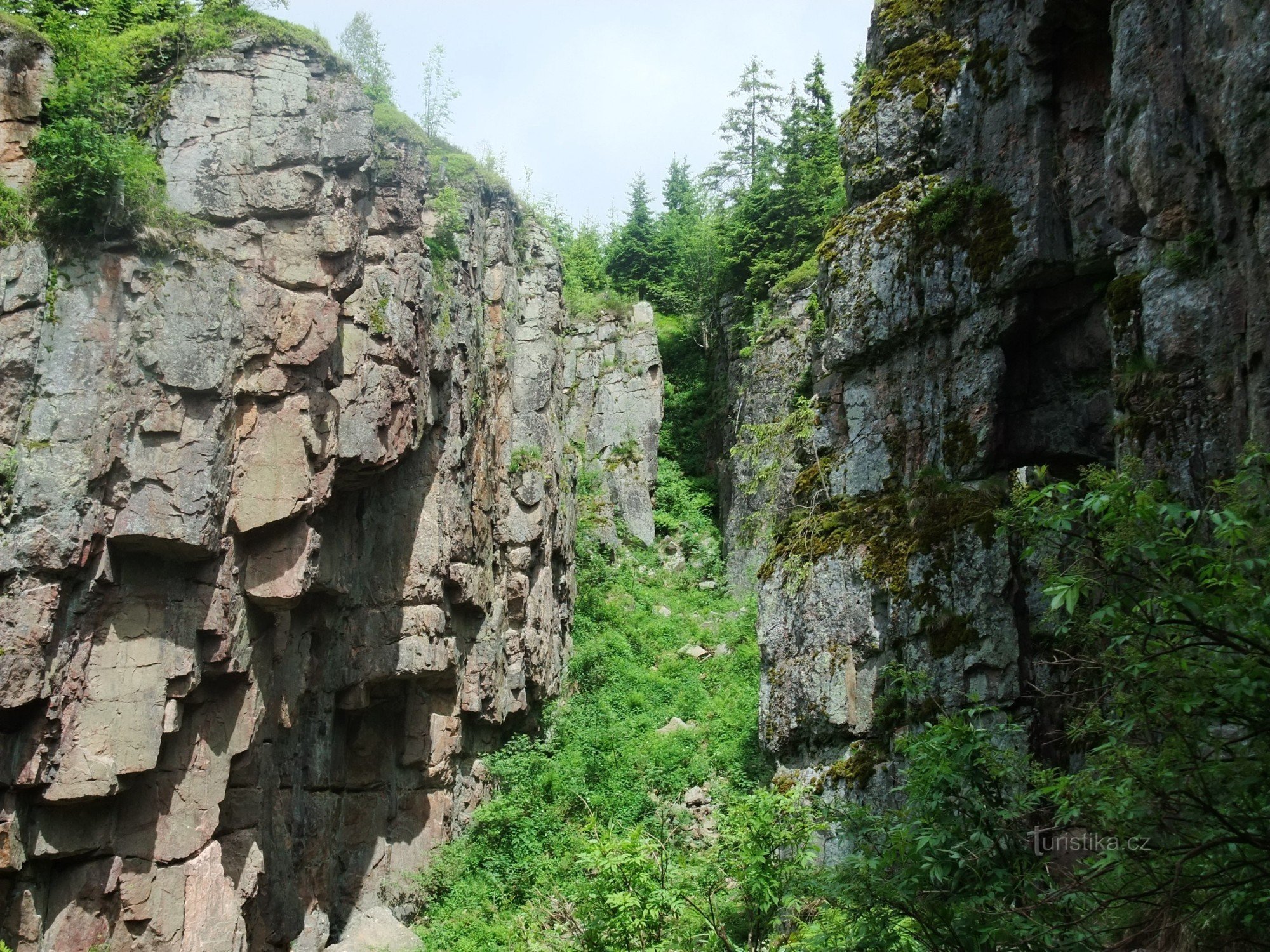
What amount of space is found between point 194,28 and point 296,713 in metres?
10.8

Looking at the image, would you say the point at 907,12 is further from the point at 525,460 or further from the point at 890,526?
the point at 525,460

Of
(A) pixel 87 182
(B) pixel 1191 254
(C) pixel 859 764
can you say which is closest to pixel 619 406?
(A) pixel 87 182

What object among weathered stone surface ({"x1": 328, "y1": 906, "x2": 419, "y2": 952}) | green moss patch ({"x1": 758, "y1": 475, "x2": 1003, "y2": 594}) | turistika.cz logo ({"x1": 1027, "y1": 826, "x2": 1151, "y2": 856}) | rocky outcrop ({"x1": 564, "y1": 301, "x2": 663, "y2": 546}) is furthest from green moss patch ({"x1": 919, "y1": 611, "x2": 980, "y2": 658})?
rocky outcrop ({"x1": 564, "y1": 301, "x2": 663, "y2": 546})

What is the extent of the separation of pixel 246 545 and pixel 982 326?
404 inches

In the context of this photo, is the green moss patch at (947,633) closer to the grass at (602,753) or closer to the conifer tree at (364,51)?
the grass at (602,753)

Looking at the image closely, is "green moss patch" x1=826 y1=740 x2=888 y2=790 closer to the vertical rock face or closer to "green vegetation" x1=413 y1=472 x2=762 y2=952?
the vertical rock face

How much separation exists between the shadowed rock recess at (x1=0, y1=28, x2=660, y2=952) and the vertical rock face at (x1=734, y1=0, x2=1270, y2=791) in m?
7.21

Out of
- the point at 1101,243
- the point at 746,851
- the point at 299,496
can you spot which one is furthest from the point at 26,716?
the point at 1101,243

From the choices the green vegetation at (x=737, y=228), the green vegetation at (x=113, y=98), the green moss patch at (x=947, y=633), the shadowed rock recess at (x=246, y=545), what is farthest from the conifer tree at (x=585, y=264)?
the green moss patch at (x=947, y=633)

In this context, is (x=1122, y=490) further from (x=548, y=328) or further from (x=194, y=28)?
(x=548, y=328)

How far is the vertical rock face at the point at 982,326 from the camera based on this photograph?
8062mm

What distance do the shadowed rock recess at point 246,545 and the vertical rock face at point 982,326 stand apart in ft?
23.7

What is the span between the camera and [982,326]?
11836mm

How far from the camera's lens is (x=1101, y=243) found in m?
10.7
